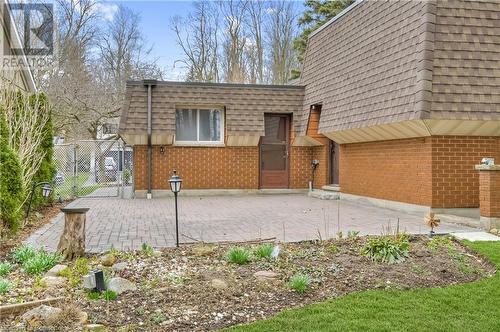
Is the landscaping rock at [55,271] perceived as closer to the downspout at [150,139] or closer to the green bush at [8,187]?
the green bush at [8,187]

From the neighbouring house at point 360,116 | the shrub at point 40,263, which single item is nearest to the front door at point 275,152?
the neighbouring house at point 360,116

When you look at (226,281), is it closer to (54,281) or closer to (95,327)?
(95,327)

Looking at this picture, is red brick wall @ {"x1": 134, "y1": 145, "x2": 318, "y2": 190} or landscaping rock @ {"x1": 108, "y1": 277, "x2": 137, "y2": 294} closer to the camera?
landscaping rock @ {"x1": 108, "y1": 277, "x2": 137, "y2": 294}

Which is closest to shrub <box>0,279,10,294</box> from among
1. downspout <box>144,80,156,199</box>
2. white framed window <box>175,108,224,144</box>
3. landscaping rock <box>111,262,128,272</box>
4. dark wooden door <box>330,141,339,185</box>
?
landscaping rock <box>111,262,128,272</box>

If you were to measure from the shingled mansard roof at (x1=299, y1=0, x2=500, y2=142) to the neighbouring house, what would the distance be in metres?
0.02

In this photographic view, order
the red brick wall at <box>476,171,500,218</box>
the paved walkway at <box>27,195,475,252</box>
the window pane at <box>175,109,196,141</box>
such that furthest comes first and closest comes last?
the window pane at <box>175,109,196,141</box> < the red brick wall at <box>476,171,500,218</box> < the paved walkway at <box>27,195,475,252</box>

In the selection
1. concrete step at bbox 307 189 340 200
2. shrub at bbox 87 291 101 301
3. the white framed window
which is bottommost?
shrub at bbox 87 291 101 301

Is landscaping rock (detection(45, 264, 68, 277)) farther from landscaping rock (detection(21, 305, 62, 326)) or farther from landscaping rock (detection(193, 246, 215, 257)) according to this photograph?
landscaping rock (detection(193, 246, 215, 257))

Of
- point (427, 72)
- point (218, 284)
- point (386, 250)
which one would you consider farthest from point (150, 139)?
point (218, 284)

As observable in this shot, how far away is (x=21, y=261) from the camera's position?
526cm

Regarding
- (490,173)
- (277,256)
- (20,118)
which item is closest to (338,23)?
(490,173)

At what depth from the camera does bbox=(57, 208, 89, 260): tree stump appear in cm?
541

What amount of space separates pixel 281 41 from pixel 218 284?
2444 centimetres

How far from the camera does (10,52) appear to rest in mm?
12984
